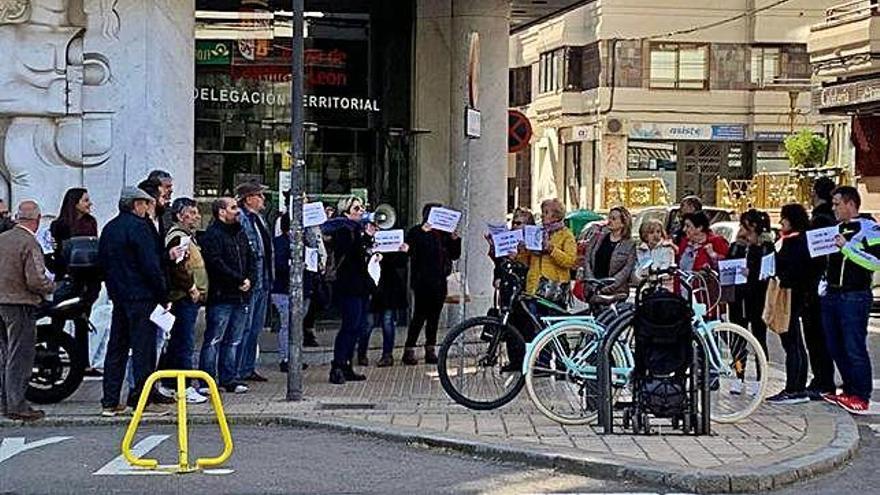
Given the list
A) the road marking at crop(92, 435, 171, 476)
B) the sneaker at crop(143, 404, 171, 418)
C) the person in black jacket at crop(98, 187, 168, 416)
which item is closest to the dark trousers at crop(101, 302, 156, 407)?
the person in black jacket at crop(98, 187, 168, 416)

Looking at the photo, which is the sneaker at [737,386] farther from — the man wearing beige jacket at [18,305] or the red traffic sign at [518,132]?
the red traffic sign at [518,132]

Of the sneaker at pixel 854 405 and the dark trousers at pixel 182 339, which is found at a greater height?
the dark trousers at pixel 182 339

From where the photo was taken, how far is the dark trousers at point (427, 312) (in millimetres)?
15008

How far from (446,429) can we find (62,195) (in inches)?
216

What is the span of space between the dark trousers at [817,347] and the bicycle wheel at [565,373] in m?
2.70

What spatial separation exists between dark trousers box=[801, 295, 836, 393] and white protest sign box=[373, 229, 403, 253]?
4099 mm

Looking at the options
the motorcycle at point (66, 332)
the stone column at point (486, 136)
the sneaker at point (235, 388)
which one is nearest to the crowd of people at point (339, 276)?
the sneaker at point (235, 388)

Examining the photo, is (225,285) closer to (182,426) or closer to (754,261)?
(182,426)

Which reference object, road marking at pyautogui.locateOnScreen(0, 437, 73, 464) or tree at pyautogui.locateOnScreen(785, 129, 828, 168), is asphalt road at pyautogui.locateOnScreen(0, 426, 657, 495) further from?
tree at pyautogui.locateOnScreen(785, 129, 828, 168)

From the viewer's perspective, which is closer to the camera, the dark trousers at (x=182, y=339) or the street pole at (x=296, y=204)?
the street pole at (x=296, y=204)

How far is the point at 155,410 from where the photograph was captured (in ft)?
39.6

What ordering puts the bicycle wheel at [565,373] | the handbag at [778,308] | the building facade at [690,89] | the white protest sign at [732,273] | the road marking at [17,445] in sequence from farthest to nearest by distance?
the building facade at [690,89] < the white protest sign at [732,273] < the handbag at [778,308] < the bicycle wheel at [565,373] < the road marking at [17,445]

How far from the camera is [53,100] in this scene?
560 inches

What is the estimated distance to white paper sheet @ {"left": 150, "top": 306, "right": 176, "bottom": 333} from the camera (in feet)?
38.1
